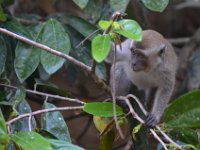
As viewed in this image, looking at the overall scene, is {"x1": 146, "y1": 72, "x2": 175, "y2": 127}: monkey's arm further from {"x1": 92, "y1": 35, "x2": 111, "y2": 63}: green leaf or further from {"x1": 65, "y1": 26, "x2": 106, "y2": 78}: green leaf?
{"x1": 92, "y1": 35, "x2": 111, "y2": 63}: green leaf

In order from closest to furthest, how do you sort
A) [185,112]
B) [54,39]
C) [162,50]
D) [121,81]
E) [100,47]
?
[100,47]
[185,112]
[54,39]
[162,50]
[121,81]

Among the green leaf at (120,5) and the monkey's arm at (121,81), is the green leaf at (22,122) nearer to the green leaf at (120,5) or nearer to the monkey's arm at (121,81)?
the green leaf at (120,5)

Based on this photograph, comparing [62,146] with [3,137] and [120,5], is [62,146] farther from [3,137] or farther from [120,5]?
[120,5]

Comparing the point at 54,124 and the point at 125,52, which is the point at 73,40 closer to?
the point at 125,52

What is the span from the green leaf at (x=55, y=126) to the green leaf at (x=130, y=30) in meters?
0.61

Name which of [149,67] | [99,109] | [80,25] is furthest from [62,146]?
[149,67]

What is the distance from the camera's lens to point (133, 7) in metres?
3.36

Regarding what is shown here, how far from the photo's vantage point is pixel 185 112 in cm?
217

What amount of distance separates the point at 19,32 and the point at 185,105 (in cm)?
96

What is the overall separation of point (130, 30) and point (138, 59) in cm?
128

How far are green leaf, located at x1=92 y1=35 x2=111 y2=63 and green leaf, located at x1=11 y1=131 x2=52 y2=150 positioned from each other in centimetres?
34

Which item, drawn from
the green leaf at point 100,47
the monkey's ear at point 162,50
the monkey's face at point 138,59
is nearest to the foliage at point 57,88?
the green leaf at point 100,47

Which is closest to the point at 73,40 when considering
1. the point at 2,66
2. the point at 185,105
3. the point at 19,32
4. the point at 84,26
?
the point at 84,26

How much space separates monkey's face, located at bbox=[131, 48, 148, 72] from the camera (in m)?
3.03
